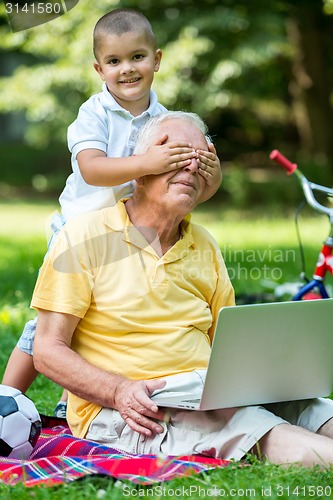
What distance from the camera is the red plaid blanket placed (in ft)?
8.66

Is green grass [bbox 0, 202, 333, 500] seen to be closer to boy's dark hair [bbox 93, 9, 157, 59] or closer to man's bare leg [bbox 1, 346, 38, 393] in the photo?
man's bare leg [bbox 1, 346, 38, 393]

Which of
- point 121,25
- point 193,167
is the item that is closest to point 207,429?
point 193,167

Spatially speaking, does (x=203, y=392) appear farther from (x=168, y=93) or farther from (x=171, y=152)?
(x=168, y=93)

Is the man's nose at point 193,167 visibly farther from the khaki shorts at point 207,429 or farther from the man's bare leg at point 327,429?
the man's bare leg at point 327,429

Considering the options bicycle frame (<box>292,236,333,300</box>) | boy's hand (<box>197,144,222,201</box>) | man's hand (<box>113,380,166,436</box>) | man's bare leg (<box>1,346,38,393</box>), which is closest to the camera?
man's hand (<box>113,380,166,436</box>)

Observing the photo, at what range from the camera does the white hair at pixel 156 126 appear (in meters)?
3.16

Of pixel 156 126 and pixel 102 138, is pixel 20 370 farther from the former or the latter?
pixel 156 126

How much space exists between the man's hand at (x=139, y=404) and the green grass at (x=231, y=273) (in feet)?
1.00

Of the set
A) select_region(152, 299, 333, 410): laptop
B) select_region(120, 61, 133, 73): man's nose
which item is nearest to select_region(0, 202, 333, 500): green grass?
select_region(152, 299, 333, 410): laptop

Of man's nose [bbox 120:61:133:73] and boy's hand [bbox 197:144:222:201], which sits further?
man's nose [bbox 120:61:133:73]

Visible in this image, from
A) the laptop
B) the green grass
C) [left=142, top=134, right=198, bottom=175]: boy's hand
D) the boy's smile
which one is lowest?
the green grass

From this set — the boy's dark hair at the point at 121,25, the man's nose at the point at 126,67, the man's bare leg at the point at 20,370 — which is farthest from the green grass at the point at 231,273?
the boy's dark hair at the point at 121,25

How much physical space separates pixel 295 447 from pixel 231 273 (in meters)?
4.32

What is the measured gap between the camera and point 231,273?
708 cm
